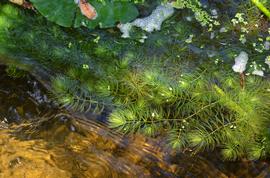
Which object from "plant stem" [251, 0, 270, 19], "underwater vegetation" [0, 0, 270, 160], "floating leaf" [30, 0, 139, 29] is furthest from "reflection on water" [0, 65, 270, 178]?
"plant stem" [251, 0, 270, 19]

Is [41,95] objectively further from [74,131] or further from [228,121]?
[228,121]

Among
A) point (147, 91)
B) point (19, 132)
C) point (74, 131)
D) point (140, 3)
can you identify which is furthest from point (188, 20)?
point (19, 132)

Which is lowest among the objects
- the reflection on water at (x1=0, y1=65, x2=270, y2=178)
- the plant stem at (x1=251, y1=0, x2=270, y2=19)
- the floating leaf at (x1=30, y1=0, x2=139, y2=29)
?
the reflection on water at (x1=0, y1=65, x2=270, y2=178)

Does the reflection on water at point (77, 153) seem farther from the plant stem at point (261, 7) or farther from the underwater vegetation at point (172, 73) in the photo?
the plant stem at point (261, 7)

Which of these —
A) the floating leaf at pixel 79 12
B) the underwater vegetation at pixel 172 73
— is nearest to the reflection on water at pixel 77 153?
the underwater vegetation at pixel 172 73

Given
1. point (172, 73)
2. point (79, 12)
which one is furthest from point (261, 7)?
point (79, 12)

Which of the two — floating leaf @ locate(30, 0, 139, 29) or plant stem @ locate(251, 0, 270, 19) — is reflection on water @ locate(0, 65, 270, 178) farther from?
plant stem @ locate(251, 0, 270, 19)
